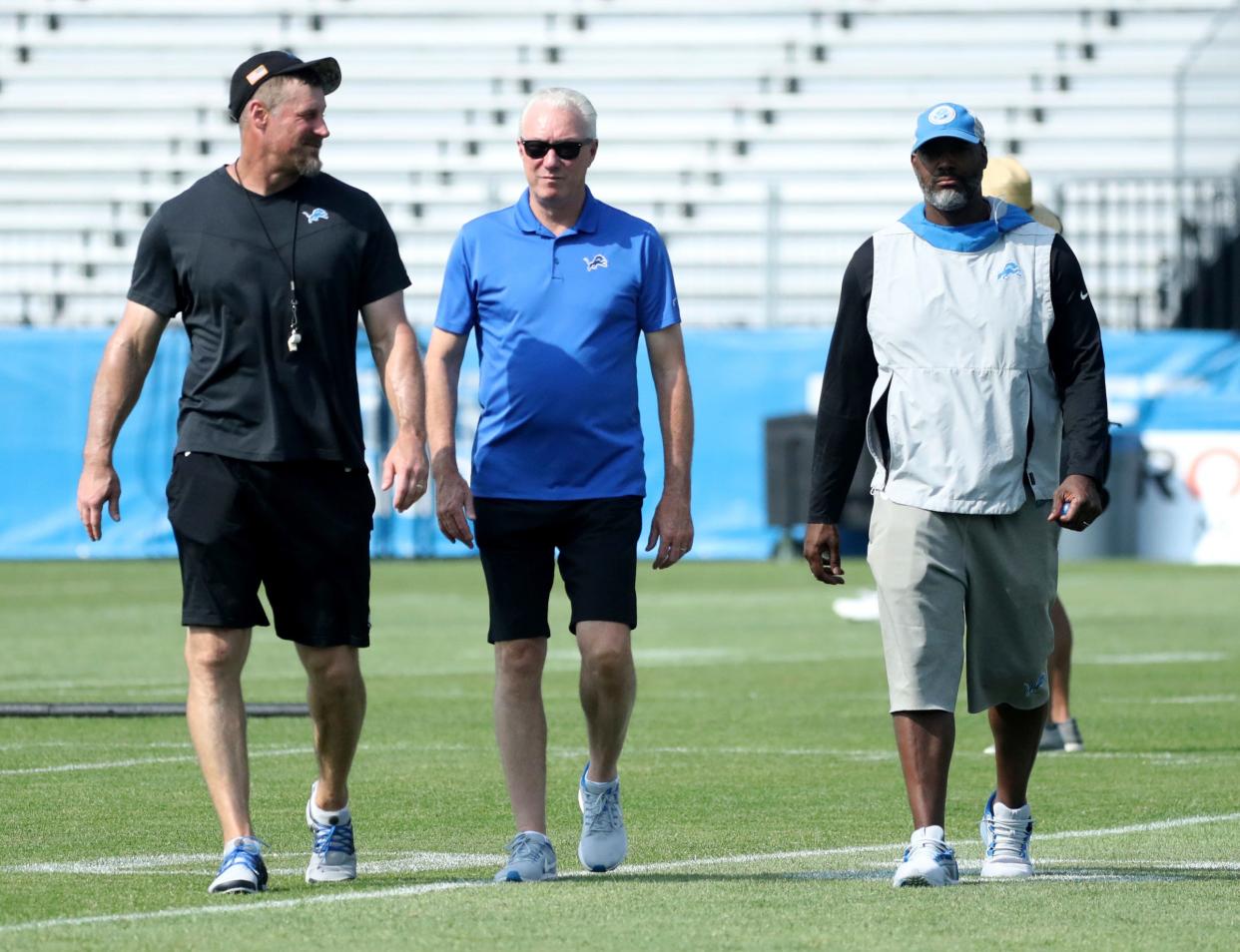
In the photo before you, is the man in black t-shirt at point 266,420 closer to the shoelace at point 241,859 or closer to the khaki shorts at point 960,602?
the shoelace at point 241,859

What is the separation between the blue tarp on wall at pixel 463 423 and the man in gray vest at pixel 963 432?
18.9 m

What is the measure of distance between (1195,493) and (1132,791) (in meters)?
16.8

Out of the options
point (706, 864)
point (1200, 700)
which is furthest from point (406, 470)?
point (1200, 700)

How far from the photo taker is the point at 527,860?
6188 mm

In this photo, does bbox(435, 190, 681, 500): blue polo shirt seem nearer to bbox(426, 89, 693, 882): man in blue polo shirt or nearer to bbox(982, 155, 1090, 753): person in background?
bbox(426, 89, 693, 882): man in blue polo shirt

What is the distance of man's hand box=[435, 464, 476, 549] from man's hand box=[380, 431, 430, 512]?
21cm

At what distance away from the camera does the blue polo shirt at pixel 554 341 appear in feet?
21.4

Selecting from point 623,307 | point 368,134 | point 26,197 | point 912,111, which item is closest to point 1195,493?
point 912,111

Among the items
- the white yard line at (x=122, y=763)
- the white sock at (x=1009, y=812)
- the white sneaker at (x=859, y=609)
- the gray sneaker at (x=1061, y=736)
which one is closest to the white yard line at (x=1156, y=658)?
the white sneaker at (x=859, y=609)

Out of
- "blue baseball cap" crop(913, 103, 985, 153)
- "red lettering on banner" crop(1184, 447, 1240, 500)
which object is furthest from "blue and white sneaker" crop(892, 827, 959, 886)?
"red lettering on banner" crop(1184, 447, 1240, 500)

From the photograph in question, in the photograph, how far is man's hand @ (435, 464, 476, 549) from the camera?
6.41m

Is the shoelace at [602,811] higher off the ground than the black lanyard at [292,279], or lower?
lower

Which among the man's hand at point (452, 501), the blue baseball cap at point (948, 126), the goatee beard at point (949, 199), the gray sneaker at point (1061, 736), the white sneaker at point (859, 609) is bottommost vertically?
the white sneaker at point (859, 609)

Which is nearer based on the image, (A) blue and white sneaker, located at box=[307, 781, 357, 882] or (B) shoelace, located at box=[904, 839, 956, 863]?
(B) shoelace, located at box=[904, 839, 956, 863]
